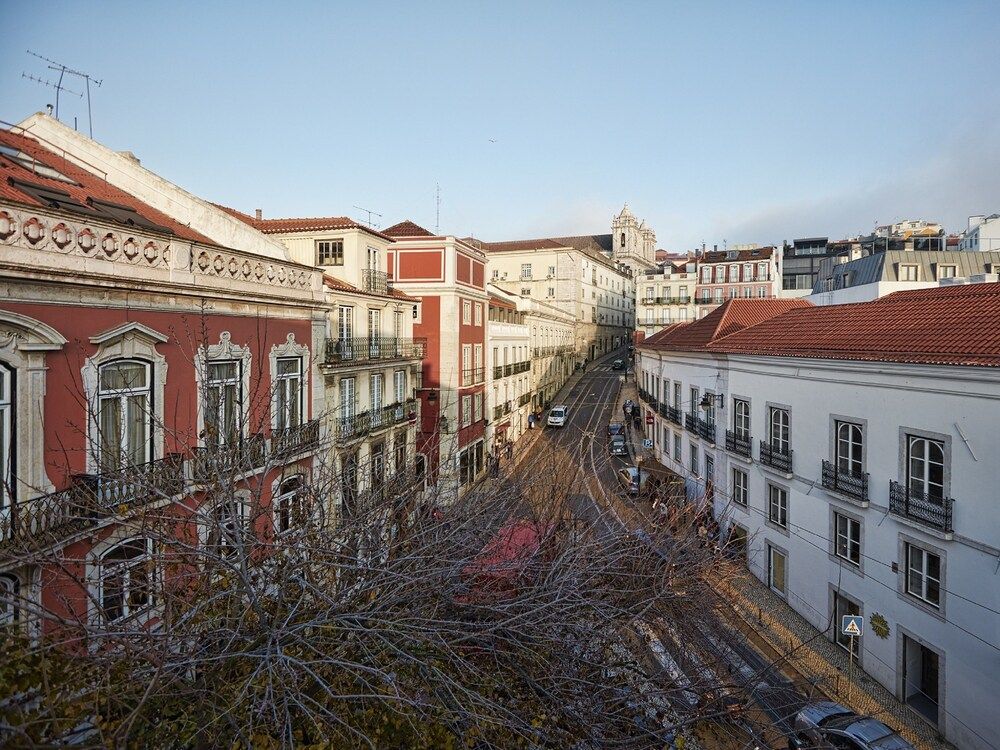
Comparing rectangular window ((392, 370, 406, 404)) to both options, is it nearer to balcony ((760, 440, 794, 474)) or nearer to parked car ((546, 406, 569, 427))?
balcony ((760, 440, 794, 474))

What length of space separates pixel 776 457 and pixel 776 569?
3499 mm

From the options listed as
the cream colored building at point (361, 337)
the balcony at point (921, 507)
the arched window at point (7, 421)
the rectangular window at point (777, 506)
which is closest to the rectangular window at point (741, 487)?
the rectangular window at point (777, 506)

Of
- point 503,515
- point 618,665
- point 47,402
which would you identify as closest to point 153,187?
point 47,402

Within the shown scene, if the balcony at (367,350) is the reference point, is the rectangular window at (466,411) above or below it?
below

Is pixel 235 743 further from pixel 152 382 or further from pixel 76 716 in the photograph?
pixel 152 382

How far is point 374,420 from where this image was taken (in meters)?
19.8

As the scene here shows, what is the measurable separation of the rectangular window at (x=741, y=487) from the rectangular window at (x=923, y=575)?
6.69m

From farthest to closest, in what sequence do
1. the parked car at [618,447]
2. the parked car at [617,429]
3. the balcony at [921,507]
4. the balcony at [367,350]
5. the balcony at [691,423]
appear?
1. the parked car at [617,429]
2. the parked car at [618,447]
3. the balcony at [691,423]
4. the balcony at [367,350]
5. the balcony at [921,507]

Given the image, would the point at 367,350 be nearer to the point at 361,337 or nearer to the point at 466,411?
the point at 361,337

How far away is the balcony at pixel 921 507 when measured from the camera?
1212 centimetres

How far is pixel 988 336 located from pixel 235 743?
14.7 meters

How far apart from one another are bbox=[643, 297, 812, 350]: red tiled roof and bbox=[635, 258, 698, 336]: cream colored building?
33564 mm

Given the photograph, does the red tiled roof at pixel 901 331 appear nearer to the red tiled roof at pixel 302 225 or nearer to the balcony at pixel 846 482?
the balcony at pixel 846 482

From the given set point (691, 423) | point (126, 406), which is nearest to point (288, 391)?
point (126, 406)
